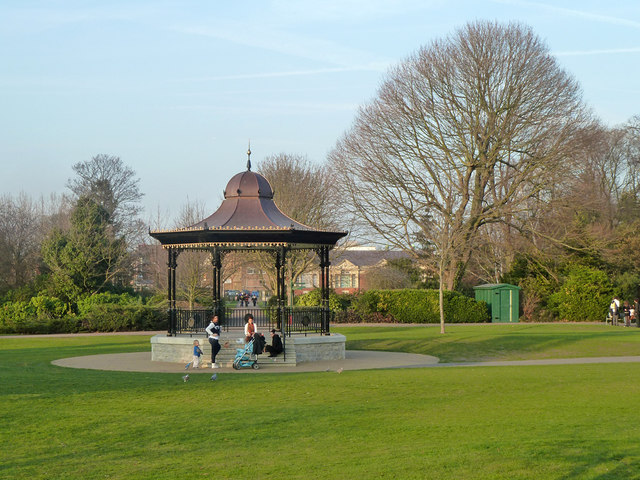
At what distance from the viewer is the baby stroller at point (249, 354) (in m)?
22.5

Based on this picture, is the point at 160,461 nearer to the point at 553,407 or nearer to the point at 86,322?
the point at 553,407

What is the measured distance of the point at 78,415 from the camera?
42.5ft

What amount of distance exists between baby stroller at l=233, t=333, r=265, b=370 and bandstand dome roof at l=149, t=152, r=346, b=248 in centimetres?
381

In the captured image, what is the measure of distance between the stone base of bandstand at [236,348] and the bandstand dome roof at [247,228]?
3.21 m

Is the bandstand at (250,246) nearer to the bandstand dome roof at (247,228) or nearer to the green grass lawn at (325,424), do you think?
the bandstand dome roof at (247,228)

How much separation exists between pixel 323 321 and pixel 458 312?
21683mm

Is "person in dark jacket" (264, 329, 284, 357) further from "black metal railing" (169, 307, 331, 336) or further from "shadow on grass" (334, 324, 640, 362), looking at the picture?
"shadow on grass" (334, 324, 640, 362)

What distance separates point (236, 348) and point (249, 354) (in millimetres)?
1461

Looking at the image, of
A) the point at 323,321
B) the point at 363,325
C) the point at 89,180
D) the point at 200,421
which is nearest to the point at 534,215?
the point at 363,325

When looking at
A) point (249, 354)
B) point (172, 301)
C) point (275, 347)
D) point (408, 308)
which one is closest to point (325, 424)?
point (249, 354)

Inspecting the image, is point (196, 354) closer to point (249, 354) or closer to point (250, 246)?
point (249, 354)

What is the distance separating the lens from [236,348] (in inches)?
949

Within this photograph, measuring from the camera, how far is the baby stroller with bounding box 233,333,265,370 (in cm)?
2253

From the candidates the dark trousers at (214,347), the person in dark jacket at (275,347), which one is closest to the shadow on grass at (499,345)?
the person in dark jacket at (275,347)
